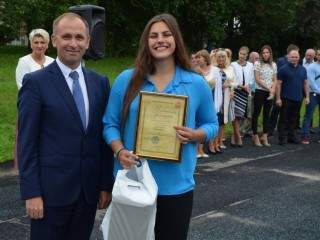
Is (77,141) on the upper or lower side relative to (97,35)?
lower

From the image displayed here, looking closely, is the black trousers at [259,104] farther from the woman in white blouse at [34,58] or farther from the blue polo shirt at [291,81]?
the woman in white blouse at [34,58]

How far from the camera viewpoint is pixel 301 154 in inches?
408

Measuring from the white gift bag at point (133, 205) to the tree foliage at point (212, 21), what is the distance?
77.5 feet

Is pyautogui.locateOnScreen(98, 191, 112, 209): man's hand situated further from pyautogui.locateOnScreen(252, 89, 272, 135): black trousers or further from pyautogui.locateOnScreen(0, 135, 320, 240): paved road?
pyautogui.locateOnScreen(252, 89, 272, 135): black trousers

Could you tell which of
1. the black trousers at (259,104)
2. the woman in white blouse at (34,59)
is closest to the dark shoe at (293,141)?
the black trousers at (259,104)

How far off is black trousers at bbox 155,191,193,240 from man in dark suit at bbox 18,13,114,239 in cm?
41

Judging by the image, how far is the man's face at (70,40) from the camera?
10.3 feet

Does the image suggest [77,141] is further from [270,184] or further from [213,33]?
[213,33]

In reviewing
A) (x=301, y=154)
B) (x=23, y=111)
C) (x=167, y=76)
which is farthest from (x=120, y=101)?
(x=301, y=154)

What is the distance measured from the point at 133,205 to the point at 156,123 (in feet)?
1.62

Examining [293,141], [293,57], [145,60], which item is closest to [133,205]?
[145,60]

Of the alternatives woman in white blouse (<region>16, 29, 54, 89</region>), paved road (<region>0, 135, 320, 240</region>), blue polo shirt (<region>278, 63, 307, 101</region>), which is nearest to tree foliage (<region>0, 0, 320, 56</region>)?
blue polo shirt (<region>278, 63, 307, 101</region>)

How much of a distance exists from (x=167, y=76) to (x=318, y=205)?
4.26 meters

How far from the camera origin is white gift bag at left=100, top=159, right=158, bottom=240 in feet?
9.91
